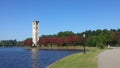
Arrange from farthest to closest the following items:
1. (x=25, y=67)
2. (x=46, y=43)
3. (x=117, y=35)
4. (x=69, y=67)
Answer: (x=46, y=43) < (x=117, y=35) < (x=25, y=67) < (x=69, y=67)

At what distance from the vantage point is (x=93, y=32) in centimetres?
18888

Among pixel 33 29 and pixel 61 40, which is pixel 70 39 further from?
pixel 33 29

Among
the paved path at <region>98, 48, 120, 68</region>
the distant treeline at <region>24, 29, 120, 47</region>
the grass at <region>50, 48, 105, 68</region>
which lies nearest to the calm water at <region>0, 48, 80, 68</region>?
the grass at <region>50, 48, 105, 68</region>

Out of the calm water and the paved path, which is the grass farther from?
the calm water

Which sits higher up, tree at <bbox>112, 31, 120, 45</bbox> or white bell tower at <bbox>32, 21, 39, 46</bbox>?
white bell tower at <bbox>32, 21, 39, 46</bbox>

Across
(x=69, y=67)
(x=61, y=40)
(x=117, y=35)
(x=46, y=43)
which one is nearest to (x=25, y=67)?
(x=69, y=67)

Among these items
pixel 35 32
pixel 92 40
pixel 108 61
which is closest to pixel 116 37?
pixel 92 40

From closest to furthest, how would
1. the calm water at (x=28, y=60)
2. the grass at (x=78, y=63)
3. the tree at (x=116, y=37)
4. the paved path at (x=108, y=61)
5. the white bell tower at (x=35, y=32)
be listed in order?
the paved path at (x=108, y=61) → the grass at (x=78, y=63) → the calm water at (x=28, y=60) → the tree at (x=116, y=37) → the white bell tower at (x=35, y=32)

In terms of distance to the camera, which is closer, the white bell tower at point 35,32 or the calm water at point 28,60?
the calm water at point 28,60

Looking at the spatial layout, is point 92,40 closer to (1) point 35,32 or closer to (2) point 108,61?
(1) point 35,32

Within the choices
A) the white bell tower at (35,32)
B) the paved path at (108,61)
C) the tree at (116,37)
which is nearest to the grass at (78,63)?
the paved path at (108,61)

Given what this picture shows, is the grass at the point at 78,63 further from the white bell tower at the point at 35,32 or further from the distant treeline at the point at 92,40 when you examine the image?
the white bell tower at the point at 35,32

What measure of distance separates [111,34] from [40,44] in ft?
222

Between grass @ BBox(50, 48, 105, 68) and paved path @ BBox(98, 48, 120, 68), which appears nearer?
paved path @ BBox(98, 48, 120, 68)
